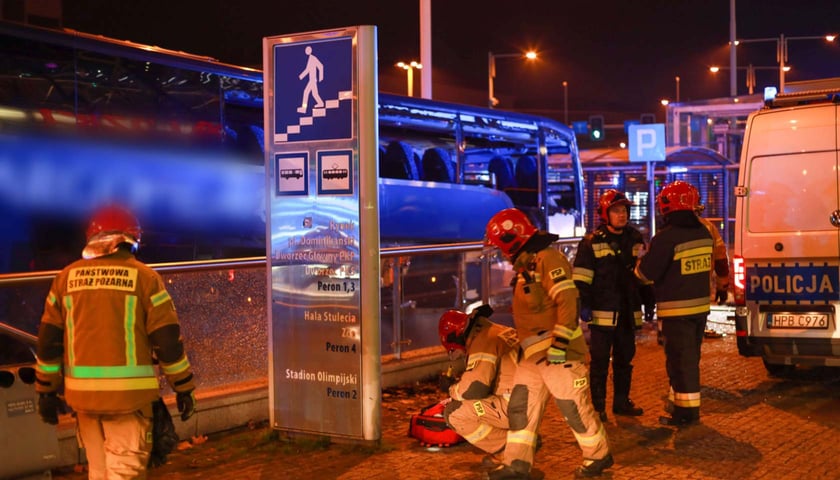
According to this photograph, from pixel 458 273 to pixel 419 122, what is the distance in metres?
5.89

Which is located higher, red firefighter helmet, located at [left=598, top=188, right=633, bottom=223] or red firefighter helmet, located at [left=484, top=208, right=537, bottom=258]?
red firefighter helmet, located at [left=598, top=188, right=633, bottom=223]

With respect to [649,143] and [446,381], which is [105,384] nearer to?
[446,381]

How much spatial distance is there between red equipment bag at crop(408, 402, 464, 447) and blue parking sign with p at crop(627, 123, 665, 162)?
583 inches

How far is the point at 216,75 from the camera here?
41.6 feet

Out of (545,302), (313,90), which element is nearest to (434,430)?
(545,302)

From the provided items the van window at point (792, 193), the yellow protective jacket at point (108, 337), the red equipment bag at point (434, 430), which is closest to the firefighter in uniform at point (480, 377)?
the red equipment bag at point (434, 430)

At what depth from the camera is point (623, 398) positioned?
8422mm

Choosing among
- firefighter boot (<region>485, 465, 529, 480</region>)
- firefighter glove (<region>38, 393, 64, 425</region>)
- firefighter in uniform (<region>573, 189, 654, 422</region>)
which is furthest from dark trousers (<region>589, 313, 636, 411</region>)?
firefighter glove (<region>38, 393, 64, 425</region>)

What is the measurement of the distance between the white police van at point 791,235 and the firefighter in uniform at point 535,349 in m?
3.32

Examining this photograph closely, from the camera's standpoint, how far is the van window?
8.83 m

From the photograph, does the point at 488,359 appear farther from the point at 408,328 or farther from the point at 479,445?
the point at 408,328

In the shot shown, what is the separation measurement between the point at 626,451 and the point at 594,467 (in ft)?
2.83

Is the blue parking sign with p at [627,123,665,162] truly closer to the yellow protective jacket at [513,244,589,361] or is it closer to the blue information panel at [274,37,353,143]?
the blue information panel at [274,37,353,143]

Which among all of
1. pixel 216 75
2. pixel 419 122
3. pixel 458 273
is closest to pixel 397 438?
pixel 458 273
